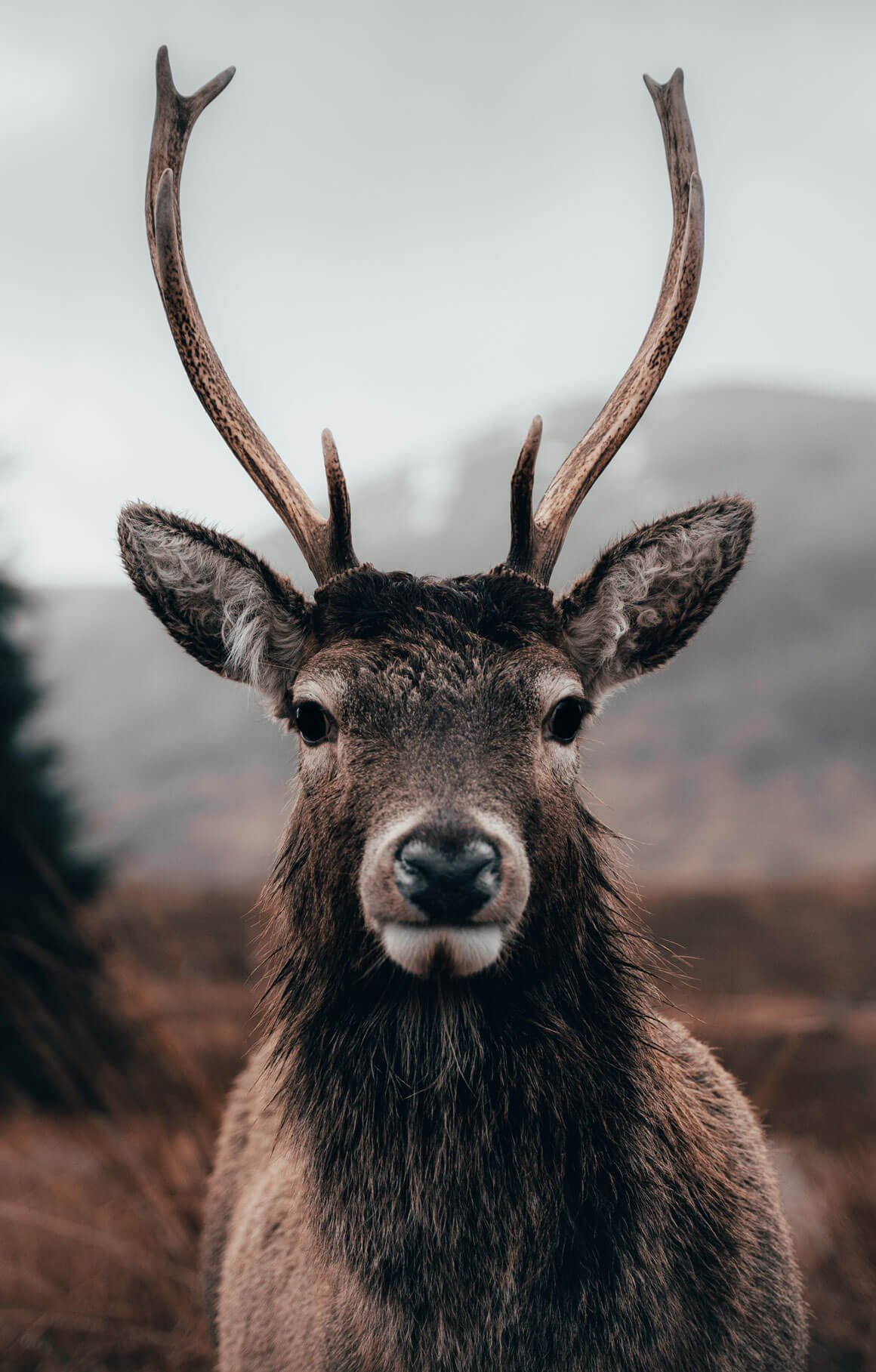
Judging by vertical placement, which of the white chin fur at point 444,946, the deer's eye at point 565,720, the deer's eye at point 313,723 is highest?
the deer's eye at point 565,720

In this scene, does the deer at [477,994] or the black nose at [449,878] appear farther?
the deer at [477,994]

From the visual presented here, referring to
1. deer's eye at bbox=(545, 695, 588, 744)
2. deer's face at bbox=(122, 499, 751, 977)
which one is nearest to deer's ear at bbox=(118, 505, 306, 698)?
deer's face at bbox=(122, 499, 751, 977)

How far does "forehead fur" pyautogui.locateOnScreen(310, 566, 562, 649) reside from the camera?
271cm

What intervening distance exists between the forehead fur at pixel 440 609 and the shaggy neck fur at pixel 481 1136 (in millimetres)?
638

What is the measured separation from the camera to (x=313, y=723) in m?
2.80

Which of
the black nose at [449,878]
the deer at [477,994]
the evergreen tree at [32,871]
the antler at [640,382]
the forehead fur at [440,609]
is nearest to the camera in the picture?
the black nose at [449,878]

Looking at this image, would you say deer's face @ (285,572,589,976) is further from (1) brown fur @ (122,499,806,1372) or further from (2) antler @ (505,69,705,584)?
(2) antler @ (505,69,705,584)

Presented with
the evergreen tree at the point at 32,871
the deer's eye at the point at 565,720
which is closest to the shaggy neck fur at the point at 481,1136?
the deer's eye at the point at 565,720

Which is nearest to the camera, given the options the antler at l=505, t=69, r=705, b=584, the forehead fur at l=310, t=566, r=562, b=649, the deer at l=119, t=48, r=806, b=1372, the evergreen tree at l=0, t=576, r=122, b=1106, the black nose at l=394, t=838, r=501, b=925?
the black nose at l=394, t=838, r=501, b=925

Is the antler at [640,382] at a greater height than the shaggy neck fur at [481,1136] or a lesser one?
greater

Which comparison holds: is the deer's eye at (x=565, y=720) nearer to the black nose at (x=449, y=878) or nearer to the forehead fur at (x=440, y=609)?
the forehead fur at (x=440, y=609)

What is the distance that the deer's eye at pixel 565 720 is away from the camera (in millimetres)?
2736

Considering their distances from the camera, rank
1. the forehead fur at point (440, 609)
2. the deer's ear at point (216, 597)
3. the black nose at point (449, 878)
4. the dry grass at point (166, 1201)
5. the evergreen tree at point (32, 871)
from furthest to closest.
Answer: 1. the evergreen tree at point (32, 871)
2. the dry grass at point (166, 1201)
3. the deer's ear at point (216, 597)
4. the forehead fur at point (440, 609)
5. the black nose at point (449, 878)

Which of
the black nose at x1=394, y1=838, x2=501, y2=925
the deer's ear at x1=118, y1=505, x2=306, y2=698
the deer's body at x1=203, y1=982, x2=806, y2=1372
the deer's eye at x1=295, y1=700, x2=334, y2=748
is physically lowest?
the deer's body at x1=203, y1=982, x2=806, y2=1372
